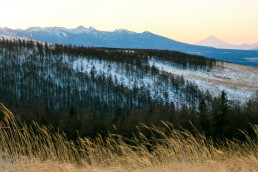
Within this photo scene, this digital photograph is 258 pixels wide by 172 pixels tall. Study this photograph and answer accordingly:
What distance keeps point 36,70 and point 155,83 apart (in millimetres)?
72926

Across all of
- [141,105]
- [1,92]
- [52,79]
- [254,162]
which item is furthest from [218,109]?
[52,79]

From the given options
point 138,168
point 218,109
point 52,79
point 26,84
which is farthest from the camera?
point 52,79

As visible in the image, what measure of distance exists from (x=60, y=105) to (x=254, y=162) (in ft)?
492

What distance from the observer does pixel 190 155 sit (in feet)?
19.8

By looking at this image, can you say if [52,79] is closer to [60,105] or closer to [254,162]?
[60,105]

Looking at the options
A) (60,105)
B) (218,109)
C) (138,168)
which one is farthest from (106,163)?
(60,105)

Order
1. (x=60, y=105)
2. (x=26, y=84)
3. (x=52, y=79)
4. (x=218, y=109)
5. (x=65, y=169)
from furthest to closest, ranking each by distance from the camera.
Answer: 1. (x=52, y=79)
2. (x=26, y=84)
3. (x=60, y=105)
4. (x=218, y=109)
5. (x=65, y=169)

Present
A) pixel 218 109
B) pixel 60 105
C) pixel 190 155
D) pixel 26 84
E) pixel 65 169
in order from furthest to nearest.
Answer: pixel 26 84 < pixel 60 105 < pixel 218 109 < pixel 190 155 < pixel 65 169

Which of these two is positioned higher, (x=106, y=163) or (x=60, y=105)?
(x=106, y=163)

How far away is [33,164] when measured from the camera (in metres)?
4.94

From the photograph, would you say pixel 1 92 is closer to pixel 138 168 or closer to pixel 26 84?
pixel 26 84

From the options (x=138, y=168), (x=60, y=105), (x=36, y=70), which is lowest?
(x=60, y=105)

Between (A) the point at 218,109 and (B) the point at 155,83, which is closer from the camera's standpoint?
(A) the point at 218,109

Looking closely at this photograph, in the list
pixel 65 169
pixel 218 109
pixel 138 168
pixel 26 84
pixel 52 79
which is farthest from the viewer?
pixel 52 79
